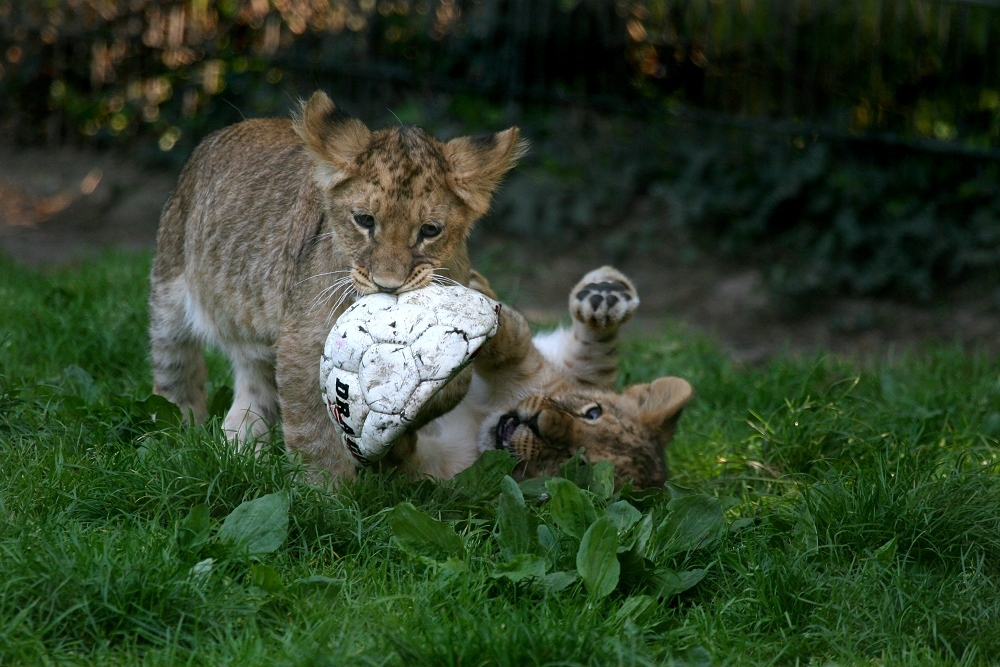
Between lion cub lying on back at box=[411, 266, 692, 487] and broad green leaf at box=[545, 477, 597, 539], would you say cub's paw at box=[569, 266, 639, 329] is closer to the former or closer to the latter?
lion cub lying on back at box=[411, 266, 692, 487]

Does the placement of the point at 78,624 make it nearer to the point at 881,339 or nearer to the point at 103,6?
the point at 881,339

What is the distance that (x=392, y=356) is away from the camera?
3.55m

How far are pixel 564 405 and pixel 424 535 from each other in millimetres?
1470

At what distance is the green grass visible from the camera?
9.84 feet

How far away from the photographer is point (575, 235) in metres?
9.60

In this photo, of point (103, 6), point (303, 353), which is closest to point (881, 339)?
point (303, 353)

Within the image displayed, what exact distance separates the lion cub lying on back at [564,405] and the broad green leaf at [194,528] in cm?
102

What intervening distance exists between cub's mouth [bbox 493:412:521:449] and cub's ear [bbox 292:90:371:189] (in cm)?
128

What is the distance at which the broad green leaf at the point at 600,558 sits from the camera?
3322mm

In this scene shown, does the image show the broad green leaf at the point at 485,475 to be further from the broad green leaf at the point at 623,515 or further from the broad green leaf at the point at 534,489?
the broad green leaf at the point at 623,515

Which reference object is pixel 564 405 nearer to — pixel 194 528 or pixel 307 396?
pixel 307 396

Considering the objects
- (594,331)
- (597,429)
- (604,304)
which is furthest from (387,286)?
(594,331)

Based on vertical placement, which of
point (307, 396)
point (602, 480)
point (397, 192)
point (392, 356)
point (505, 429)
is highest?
point (397, 192)

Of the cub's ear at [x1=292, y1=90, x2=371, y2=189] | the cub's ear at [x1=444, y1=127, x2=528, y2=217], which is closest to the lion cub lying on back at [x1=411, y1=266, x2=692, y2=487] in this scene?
the cub's ear at [x1=444, y1=127, x2=528, y2=217]
